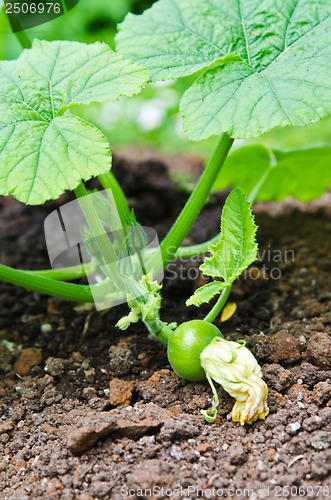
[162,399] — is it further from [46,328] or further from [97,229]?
[46,328]

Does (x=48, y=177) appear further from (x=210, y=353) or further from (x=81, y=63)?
(x=210, y=353)

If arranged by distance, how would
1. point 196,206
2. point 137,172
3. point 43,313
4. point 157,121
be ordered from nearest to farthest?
point 196,206, point 43,313, point 137,172, point 157,121

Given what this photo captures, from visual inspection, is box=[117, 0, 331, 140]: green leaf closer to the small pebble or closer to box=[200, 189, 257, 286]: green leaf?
box=[200, 189, 257, 286]: green leaf

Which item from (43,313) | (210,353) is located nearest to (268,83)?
(210,353)

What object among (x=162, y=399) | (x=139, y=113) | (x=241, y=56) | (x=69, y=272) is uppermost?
(x=241, y=56)

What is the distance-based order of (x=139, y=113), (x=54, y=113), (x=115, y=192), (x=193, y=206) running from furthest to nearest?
(x=139, y=113)
(x=115, y=192)
(x=193, y=206)
(x=54, y=113)

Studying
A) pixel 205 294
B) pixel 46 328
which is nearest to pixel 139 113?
pixel 46 328

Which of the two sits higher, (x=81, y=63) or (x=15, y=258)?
Result: (x=81, y=63)
